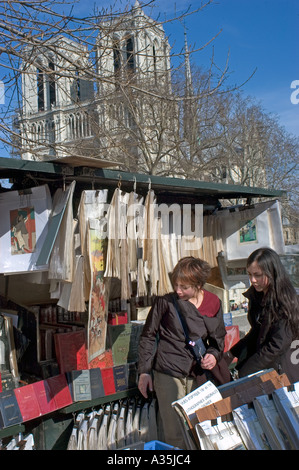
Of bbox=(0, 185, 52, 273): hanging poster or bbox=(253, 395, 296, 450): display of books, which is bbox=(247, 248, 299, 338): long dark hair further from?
bbox=(0, 185, 52, 273): hanging poster

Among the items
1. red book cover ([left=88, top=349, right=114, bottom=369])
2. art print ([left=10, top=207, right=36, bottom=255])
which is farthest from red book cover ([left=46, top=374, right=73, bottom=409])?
art print ([left=10, top=207, right=36, bottom=255])

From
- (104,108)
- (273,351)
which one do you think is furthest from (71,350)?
(104,108)

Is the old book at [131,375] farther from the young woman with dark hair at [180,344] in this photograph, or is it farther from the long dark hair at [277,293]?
the long dark hair at [277,293]

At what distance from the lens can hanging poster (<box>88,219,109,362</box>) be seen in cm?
279

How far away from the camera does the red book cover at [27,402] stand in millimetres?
2869

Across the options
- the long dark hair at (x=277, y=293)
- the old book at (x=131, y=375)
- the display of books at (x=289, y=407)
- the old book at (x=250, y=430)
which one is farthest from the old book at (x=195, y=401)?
the old book at (x=131, y=375)

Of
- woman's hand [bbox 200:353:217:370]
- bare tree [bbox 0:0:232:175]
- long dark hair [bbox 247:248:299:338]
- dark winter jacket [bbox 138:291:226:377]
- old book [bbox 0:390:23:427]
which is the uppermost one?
bare tree [bbox 0:0:232:175]

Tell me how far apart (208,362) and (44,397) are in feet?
4.02

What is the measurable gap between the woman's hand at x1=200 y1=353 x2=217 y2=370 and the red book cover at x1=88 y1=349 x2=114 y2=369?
928mm

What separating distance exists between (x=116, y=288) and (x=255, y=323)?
142 centimetres

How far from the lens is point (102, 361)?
3.38 m

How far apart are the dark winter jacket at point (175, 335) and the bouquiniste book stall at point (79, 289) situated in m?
0.27
